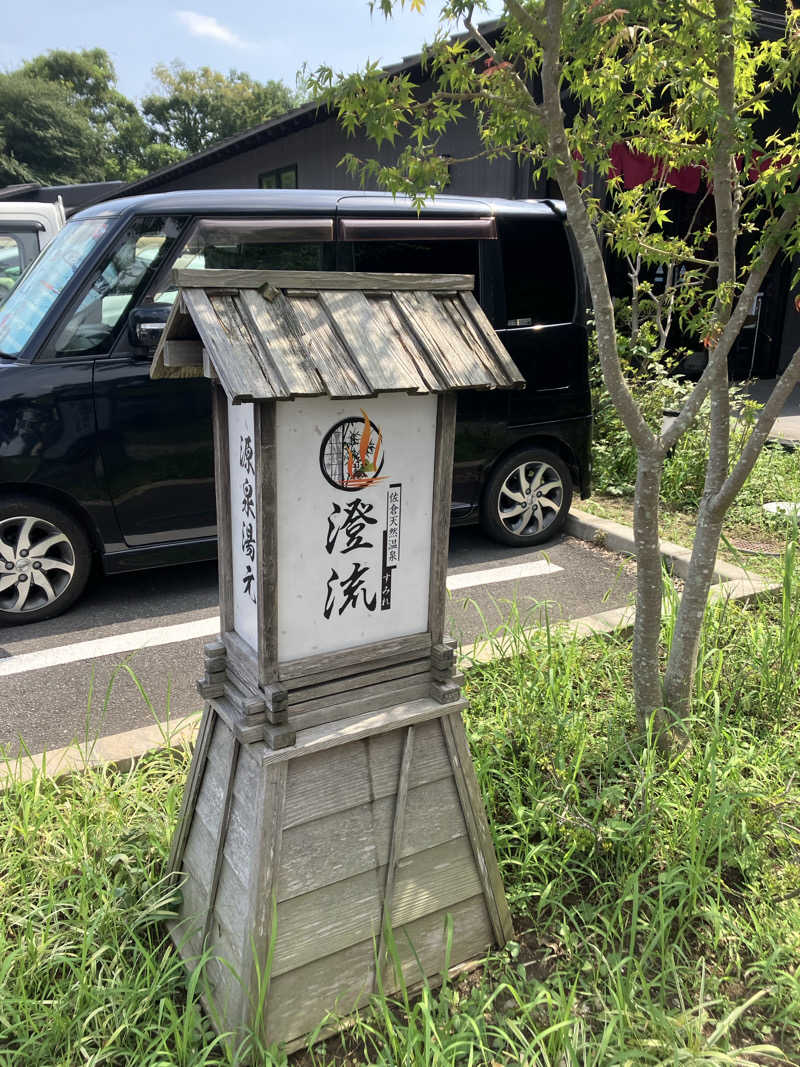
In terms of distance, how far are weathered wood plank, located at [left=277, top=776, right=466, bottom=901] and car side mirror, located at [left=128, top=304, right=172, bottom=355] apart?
8.39 ft

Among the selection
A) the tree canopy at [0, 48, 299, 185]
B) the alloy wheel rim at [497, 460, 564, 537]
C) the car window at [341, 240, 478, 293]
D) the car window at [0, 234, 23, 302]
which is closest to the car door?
the car window at [341, 240, 478, 293]

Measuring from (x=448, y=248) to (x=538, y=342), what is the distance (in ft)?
2.53

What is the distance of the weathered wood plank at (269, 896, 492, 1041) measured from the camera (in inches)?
65.1

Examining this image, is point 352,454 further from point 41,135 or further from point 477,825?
point 41,135

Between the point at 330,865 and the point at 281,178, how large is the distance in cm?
1353

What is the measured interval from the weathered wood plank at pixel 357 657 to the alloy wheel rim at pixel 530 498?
2.93m

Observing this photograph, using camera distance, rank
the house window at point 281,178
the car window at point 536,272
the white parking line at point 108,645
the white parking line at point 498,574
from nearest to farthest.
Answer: the white parking line at point 108,645 < the white parking line at point 498,574 < the car window at point 536,272 < the house window at point 281,178

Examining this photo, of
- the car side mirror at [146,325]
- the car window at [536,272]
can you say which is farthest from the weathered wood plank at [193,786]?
the car window at [536,272]

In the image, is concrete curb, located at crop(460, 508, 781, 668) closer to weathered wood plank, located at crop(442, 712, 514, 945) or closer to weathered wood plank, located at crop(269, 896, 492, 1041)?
weathered wood plank, located at crop(442, 712, 514, 945)

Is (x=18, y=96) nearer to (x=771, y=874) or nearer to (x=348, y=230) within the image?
(x=348, y=230)

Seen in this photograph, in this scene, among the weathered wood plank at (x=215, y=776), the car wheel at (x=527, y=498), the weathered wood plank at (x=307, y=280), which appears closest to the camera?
the weathered wood plank at (x=307, y=280)

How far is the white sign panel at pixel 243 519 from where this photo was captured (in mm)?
1627

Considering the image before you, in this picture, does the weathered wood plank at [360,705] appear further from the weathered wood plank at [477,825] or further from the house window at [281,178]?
the house window at [281,178]

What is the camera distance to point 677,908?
75.1 inches
